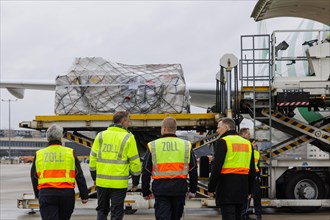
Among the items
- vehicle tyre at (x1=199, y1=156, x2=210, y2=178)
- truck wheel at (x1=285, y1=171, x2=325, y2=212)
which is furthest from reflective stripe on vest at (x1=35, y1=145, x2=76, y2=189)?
vehicle tyre at (x1=199, y1=156, x2=210, y2=178)

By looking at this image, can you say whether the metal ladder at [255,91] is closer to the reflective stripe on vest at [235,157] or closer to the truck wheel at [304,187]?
the truck wheel at [304,187]

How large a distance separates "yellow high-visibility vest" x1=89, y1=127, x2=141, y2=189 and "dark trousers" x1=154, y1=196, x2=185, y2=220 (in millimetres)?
642

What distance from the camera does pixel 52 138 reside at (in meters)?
6.42

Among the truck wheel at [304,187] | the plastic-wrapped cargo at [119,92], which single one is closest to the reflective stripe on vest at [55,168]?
the plastic-wrapped cargo at [119,92]

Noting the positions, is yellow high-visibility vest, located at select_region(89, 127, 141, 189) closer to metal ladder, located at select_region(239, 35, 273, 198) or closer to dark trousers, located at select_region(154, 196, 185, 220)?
dark trousers, located at select_region(154, 196, 185, 220)

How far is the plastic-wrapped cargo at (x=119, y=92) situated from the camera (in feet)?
35.1

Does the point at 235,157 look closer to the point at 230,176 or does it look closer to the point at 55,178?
the point at 230,176

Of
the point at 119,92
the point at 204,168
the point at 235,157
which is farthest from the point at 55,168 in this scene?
the point at 204,168

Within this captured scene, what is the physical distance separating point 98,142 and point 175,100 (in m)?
3.97

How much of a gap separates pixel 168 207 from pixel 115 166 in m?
0.91

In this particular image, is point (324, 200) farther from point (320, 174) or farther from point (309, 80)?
point (309, 80)

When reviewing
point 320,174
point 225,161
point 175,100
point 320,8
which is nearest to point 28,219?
point 175,100

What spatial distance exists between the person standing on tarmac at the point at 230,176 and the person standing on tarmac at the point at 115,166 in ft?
3.52

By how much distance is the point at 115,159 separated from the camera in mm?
6797
